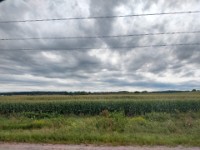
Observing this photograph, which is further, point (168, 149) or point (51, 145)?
point (51, 145)

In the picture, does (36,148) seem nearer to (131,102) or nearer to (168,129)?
(168,129)

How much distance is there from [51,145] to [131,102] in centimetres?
2067

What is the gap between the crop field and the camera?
898cm

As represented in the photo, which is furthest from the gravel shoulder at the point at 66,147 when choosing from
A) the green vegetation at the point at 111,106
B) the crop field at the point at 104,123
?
the green vegetation at the point at 111,106

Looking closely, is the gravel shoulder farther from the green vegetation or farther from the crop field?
the green vegetation

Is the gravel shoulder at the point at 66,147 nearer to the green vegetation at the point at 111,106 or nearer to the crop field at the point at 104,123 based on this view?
the crop field at the point at 104,123

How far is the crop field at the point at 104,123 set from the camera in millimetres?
8977

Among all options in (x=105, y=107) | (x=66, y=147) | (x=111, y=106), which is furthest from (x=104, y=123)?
(x=111, y=106)

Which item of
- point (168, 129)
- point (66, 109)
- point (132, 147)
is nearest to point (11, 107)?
point (66, 109)

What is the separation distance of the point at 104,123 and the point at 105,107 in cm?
1631

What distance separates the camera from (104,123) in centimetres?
1208

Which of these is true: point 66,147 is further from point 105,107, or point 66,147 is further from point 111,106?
point 111,106

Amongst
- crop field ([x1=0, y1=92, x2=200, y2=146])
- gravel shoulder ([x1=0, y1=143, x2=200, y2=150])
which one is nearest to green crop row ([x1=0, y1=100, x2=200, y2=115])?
crop field ([x1=0, y1=92, x2=200, y2=146])

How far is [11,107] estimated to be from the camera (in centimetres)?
2970
